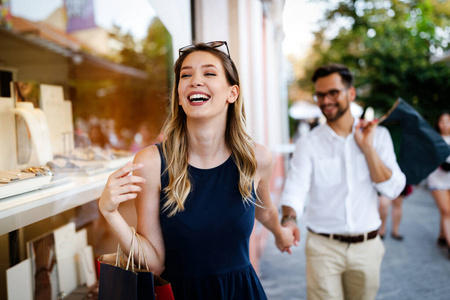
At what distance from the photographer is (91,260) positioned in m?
2.16

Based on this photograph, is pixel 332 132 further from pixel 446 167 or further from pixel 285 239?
pixel 446 167

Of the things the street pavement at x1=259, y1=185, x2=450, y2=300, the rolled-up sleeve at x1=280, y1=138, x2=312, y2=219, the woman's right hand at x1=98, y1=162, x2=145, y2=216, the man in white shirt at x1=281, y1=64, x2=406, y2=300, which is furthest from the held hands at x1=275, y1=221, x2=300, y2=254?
the street pavement at x1=259, y1=185, x2=450, y2=300

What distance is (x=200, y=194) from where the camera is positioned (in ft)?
5.09

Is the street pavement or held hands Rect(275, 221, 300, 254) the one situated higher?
held hands Rect(275, 221, 300, 254)

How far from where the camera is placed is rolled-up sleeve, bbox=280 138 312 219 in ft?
8.61

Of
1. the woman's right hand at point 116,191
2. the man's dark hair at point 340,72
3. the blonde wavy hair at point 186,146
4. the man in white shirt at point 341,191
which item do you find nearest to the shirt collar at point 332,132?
the man in white shirt at point 341,191

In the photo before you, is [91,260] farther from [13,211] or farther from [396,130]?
[396,130]

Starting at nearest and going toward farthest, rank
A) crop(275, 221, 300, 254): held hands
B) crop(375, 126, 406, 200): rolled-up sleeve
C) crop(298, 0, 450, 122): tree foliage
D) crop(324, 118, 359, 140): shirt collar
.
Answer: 1. crop(275, 221, 300, 254): held hands
2. crop(375, 126, 406, 200): rolled-up sleeve
3. crop(324, 118, 359, 140): shirt collar
4. crop(298, 0, 450, 122): tree foliage

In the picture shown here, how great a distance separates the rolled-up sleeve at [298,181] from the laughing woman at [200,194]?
1002 mm

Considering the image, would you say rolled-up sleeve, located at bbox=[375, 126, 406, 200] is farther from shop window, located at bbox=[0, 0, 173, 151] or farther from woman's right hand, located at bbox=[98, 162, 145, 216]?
woman's right hand, located at bbox=[98, 162, 145, 216]

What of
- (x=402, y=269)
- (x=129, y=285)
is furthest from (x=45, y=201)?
(x=402, y=269)

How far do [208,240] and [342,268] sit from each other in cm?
147

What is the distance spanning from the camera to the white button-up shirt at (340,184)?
2.58 metres

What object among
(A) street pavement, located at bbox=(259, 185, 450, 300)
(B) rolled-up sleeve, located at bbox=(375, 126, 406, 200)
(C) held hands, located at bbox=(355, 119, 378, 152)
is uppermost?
(C) held hands, located at bbox=(355, 119, 378, 152)
